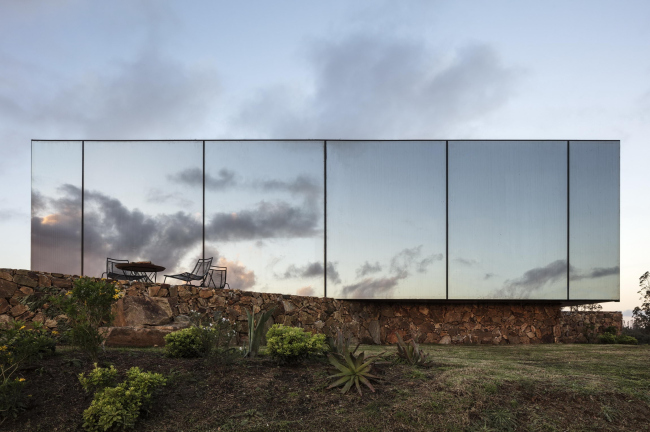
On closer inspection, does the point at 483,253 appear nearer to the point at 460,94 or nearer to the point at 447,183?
the point at 447,183

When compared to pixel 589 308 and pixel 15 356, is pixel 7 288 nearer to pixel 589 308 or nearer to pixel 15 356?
pixel 15 356

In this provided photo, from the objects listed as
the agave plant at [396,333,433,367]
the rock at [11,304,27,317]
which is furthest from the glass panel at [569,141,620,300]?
the rock at [11,304,27,317]

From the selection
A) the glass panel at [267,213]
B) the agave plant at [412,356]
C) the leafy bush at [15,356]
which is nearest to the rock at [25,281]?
the glass panel at [267,213]

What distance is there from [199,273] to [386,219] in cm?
531

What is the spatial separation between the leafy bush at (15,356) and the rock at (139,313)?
11.4ft

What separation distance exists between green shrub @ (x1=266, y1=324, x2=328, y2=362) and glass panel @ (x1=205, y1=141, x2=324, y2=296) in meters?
7.26

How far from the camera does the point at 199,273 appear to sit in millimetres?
12133

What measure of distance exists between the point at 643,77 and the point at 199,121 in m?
10.9

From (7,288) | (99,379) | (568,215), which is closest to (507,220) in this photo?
(568,215)

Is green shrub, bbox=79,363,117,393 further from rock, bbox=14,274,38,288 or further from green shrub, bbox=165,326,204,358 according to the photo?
rock, bbox=14,274,38,288

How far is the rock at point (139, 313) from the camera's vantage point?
8.57 metres

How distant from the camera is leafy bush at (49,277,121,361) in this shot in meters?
4.77

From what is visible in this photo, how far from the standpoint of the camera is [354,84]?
1146cm

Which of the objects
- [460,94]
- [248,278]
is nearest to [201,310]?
[248,278]
